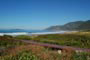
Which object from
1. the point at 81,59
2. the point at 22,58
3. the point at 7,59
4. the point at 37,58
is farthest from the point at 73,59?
the point at 7,59

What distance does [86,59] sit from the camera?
9.69m

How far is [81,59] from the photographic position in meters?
9.53

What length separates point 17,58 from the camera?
8203mm

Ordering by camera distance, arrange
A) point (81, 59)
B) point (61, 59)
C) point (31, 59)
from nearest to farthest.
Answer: point (31, 59) < point (61, 59) < point (81, 59)

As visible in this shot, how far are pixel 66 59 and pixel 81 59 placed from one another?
3.99 feet

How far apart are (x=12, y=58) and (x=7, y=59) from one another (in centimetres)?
29

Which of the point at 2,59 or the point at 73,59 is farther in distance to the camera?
the point at 73,59

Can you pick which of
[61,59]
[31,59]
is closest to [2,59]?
[31,59]

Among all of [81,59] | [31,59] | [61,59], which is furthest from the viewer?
[81,59]

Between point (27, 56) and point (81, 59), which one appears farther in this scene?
point (81, 59)

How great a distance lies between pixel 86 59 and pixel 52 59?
2367 millimetres

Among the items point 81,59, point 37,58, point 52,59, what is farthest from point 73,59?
point 37,58

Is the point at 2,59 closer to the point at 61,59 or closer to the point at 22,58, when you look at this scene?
the point at 22,58

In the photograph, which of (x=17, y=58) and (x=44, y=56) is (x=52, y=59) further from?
(x=17, y=58)
